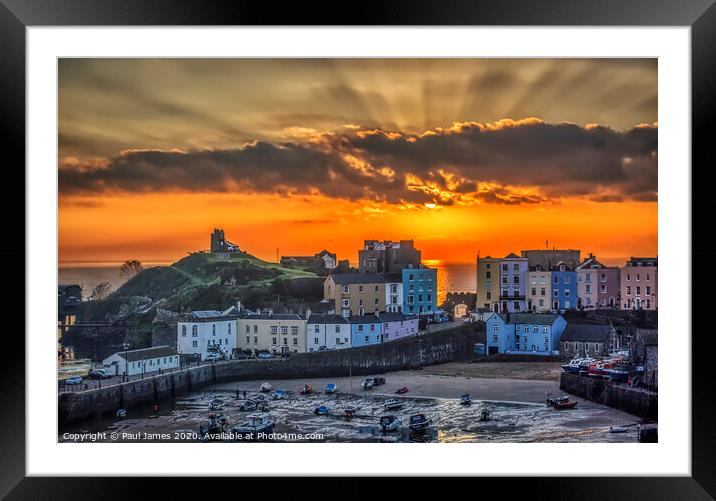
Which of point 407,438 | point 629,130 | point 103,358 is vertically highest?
point 629,130

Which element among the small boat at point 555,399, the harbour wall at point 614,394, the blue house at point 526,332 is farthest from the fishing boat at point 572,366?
the small boat at point 555,399

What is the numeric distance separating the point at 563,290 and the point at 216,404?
3.12 metres

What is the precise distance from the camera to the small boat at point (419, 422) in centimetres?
544

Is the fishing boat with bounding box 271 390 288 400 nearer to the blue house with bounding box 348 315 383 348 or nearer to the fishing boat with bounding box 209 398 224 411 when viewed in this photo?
the fishing boat with bounding box 209 398 224 411

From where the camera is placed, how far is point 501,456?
4.62m

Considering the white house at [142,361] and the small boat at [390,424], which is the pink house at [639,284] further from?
the white house at [142,361]

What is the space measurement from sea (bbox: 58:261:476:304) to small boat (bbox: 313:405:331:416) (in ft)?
4.38

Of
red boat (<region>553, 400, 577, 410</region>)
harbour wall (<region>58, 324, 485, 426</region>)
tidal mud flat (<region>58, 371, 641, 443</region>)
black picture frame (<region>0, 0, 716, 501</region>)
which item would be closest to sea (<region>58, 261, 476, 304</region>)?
harbour wall (<region>58, 324, 485, 426</region>)

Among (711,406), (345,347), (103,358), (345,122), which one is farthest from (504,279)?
(103,358)

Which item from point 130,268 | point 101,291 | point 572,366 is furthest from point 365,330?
point 101,291
